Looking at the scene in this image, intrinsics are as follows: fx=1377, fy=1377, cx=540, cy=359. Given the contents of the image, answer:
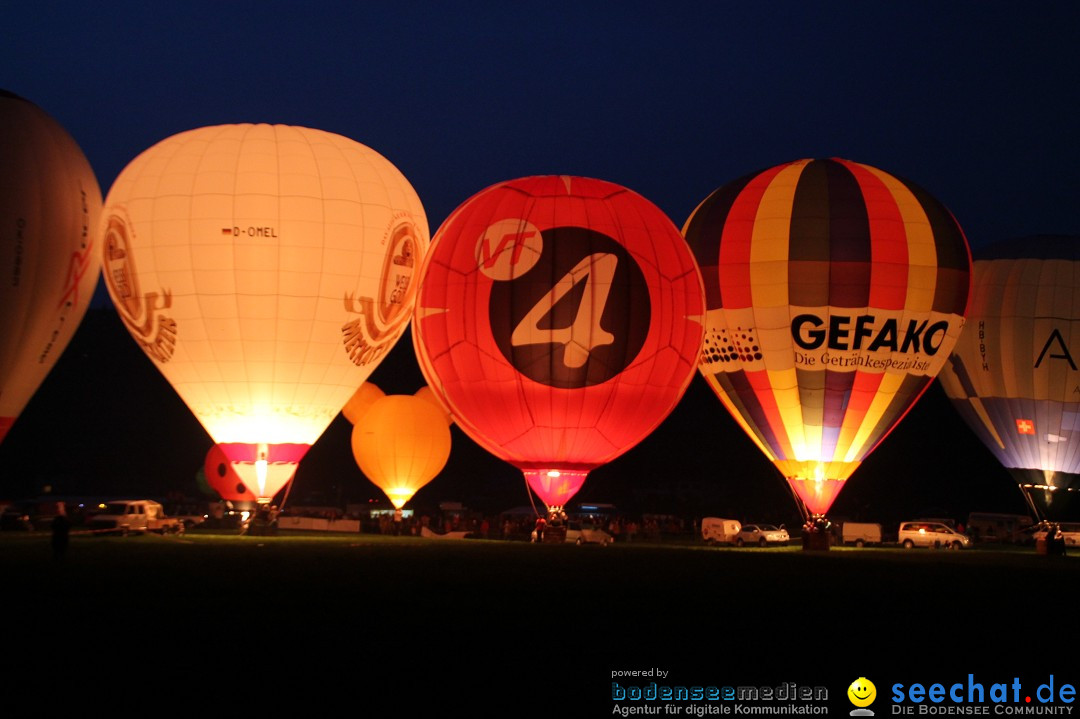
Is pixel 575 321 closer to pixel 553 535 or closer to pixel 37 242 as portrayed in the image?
pixel 553 535

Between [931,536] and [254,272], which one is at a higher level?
[254,272]

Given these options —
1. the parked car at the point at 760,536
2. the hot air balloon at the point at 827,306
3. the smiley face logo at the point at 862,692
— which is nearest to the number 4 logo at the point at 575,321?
the hot air balloon at the point at 827,306

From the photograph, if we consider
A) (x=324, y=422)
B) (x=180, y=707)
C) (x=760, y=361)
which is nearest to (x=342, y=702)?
(x=180, y=707)

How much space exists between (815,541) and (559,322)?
7.39 m

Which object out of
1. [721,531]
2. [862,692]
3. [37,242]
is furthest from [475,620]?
[721,531]

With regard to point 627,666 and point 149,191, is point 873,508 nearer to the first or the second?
point 149,191

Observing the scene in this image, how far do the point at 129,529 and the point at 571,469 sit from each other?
9351 mm

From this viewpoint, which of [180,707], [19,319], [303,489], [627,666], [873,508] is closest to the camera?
[180,707]

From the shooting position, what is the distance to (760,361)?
86.8ft

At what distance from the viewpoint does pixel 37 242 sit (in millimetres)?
23156

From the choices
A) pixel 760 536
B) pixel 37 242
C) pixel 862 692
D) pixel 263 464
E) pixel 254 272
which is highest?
pixel 37 242

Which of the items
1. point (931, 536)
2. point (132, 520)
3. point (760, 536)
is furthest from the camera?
point (760, 536)

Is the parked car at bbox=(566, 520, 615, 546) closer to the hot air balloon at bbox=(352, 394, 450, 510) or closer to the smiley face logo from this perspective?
the hot air balloon at bbox=(352, 394, 450, 510)

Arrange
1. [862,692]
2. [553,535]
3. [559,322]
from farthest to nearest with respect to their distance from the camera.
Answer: [553,535] → [559,322] → [862,692]
